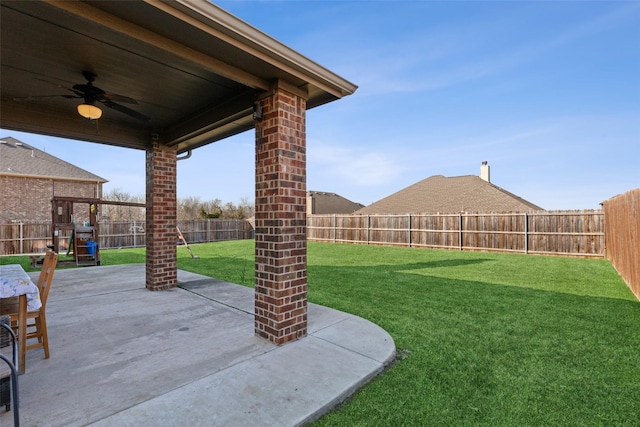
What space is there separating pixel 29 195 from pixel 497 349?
869 inches

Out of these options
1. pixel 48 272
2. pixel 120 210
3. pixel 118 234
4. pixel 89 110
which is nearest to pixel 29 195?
pixel 118 234

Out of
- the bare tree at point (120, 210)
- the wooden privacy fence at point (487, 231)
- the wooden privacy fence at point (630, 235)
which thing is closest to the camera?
the wooden privacy fence at point (630, 235)

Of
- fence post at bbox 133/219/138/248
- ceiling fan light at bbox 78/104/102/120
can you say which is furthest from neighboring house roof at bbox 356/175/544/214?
ceiling fan light at bbox 78/104/102/120

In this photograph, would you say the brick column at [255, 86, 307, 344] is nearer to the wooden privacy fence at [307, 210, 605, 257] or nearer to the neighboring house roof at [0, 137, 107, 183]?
the wooden privacy fence at [307, 210, 605, 257]

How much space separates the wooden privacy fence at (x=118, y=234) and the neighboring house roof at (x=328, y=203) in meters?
6.27

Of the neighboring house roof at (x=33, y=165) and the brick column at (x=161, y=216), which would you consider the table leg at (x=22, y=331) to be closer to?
the brick column at (x=161, y=216)

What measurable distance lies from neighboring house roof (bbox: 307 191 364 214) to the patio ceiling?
67.4ft

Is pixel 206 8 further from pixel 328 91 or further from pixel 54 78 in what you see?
pixel 54 78

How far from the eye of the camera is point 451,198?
57.4 feet

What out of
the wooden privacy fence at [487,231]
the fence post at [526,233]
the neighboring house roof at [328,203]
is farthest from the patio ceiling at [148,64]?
the neighboring house roof at [328,203]

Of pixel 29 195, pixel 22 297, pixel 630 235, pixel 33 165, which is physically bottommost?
pixel 22 297

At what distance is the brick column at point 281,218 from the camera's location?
302 cm

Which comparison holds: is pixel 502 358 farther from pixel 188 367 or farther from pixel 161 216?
pixel 161 216

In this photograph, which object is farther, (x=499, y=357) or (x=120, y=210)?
(x=120, y=210)
